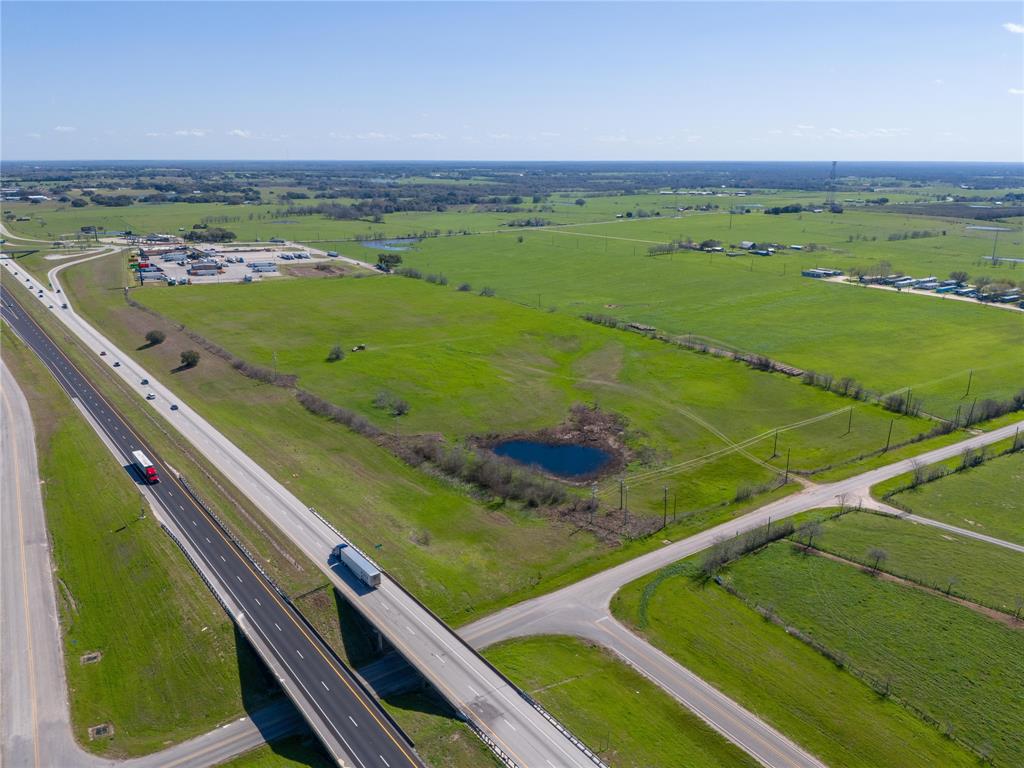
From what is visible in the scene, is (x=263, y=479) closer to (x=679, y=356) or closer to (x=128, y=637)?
(x=128, y=637)

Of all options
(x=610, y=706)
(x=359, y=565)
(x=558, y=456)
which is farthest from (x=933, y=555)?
(x=359, y=565)

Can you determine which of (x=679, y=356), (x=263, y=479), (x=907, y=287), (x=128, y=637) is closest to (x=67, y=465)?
(x=263, y=479)

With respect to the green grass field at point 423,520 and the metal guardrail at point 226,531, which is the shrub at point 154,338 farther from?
the metal guardrail at point 226,531

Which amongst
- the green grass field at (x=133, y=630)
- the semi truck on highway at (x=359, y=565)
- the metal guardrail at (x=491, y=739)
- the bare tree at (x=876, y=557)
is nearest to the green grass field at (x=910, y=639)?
the bare tree at (x=876, y=557)

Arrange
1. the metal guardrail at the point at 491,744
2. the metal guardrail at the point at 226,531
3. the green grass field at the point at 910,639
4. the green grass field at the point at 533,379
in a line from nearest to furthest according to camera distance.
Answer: the metal guardrail at the point at 491,744, the green grass field at the point at 910,639, the metal guardrail at the point at 226,531, the green grass field at the point at 533,379

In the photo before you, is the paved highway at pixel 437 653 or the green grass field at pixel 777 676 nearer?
the paved highway at pixel 437 653
